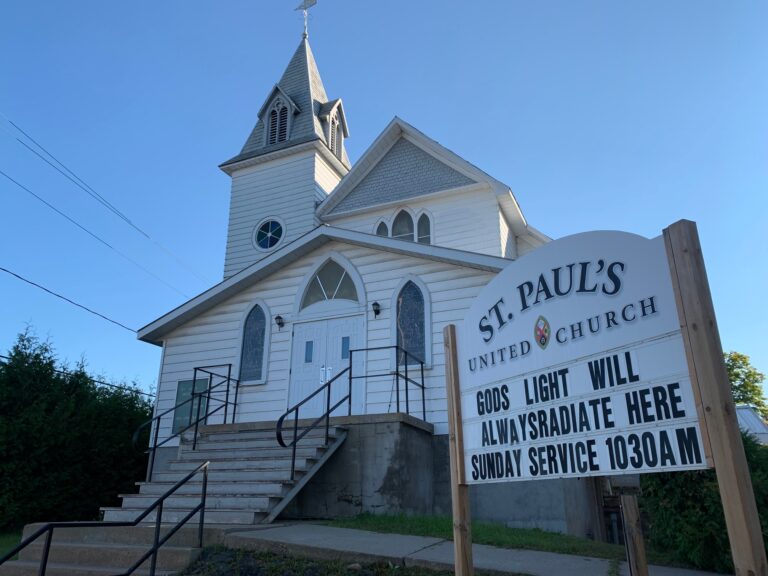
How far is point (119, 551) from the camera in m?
6.71

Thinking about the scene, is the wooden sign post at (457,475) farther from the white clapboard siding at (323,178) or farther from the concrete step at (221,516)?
the white clapboard siding at (323,178)

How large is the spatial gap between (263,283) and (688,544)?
Answer: 9713 mm

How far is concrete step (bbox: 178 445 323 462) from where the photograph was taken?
9.05m

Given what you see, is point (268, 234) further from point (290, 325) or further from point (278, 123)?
point (290, 325)

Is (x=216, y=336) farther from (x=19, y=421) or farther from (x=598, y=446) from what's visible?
(x=598, y=446)

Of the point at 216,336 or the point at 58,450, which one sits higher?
the point at 216,336

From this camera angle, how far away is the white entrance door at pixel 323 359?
39.1ft

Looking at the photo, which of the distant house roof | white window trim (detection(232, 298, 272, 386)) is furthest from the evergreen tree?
white window trim (detection(232, 298, 272, 386))

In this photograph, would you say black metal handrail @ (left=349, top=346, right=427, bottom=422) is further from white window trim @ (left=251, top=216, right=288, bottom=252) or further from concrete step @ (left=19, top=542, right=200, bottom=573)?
white window trim @ (left=251, top=216, right=288, bottom=252)

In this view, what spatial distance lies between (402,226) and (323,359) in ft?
20.2

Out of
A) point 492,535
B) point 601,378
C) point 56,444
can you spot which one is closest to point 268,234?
point 56,444

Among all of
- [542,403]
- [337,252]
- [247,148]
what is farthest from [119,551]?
[247,148]

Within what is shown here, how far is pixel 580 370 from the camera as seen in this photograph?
12.1ft

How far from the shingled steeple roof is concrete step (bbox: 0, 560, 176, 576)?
53.1 feet
